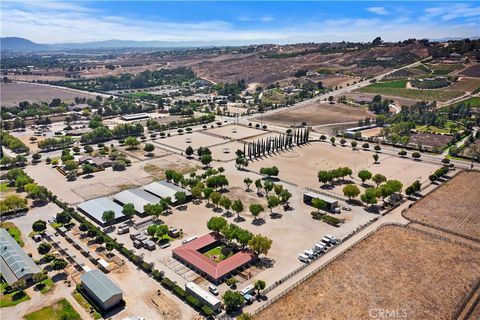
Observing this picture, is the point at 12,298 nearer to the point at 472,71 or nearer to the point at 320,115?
the point at 320,115

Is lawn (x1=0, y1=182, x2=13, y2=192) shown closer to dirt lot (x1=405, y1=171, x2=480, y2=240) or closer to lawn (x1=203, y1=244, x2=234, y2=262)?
lawn (x1=203, y1=244, x2=234, y2=262)

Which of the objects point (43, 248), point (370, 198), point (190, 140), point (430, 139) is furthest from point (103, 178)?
point (430, 139)

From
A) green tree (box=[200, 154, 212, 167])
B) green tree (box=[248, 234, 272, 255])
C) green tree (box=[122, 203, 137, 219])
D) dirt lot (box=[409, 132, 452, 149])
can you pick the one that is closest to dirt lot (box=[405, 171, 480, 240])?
dirt lot (box=[409, 132, 452, 149])

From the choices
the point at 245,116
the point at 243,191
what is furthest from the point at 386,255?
the point at 245,116

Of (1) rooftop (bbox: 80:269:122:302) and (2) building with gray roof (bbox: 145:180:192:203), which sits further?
(2) building with gray roof (bbox: 145:180:192:203)

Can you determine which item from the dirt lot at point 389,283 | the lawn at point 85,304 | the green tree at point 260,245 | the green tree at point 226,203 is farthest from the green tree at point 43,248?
the dirt lot at point 389,283

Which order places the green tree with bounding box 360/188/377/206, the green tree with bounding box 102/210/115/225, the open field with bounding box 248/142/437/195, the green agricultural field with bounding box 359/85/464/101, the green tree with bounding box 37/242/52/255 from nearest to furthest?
the green tree with bounding box 37/242/52/255 → the green tree with bounding box 102/210/115/225 → the green tree with bounding box 360/188/377/206 → the open field with bounding box 248/142/437/195 → the green agricultural field with bounding box 359/85/464/101

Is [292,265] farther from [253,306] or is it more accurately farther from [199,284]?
[199,284]

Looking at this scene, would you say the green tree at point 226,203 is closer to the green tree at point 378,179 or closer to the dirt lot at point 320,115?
the green tree at point 378,179
